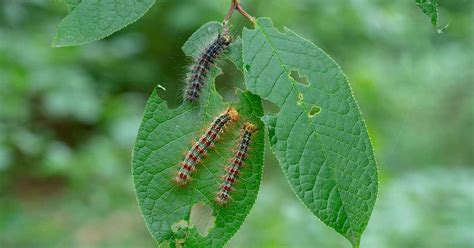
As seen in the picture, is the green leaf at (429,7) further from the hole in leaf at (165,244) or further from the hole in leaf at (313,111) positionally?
the hole in leaf at (165,244)

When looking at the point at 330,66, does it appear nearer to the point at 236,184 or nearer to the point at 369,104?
the point at 236,184

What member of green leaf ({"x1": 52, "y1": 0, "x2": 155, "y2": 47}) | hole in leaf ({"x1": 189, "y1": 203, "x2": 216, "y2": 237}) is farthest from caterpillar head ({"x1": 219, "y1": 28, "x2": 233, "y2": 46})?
hole in leaf ({"x1": 189, "y1": 203, "x2": 216, "y2": 237})

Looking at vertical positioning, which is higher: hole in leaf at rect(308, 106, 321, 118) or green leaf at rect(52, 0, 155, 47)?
green leaf at rect(52, 0, 155, 47)

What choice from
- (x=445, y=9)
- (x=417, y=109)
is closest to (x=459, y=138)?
(x=417, y=109)

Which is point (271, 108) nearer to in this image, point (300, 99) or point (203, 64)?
point (300, 99)

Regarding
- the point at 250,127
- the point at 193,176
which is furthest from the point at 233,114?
the point at 193,176

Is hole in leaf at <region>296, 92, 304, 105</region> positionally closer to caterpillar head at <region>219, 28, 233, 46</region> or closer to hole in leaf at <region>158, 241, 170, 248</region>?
caterpillar head at <region>219, 28, 233, 46</region>
